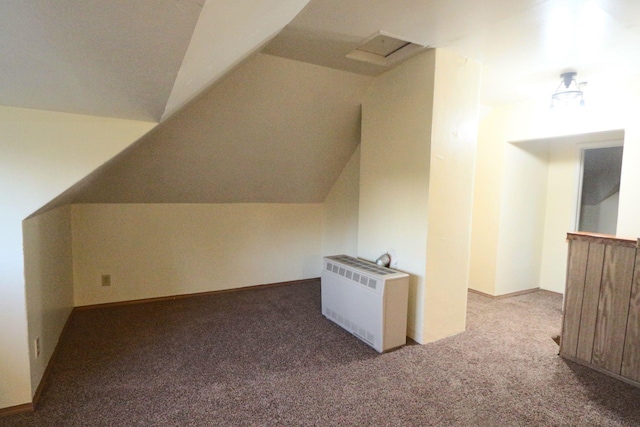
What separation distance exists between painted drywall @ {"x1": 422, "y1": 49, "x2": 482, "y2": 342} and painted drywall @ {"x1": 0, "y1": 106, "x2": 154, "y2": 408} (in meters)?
2.25

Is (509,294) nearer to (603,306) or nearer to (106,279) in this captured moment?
(603,306)

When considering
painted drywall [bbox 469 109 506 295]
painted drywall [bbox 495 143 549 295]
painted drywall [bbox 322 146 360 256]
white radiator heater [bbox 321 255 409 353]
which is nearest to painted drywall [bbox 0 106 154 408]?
white radiator heater [bbox 321 255 409 353]

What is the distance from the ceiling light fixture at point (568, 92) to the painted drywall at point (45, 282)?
161 inches

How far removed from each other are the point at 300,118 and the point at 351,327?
2.05 m

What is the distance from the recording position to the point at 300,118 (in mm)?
3146

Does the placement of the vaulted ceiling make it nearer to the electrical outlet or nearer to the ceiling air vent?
the ceiling air vent

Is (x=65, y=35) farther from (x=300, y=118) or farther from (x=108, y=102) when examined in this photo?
(x=300, y=118)

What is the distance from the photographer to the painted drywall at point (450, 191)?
2.47m

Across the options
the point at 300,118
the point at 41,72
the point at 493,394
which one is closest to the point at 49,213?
the point at 41,72

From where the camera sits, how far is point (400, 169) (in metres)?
2.70

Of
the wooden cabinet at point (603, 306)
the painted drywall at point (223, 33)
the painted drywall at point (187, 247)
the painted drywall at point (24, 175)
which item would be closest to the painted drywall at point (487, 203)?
the wooden cabinet at point (603, 306)

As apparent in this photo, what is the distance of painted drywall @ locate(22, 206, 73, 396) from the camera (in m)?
1.78

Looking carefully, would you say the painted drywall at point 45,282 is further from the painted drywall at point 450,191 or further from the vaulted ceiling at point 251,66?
the painted drywall at point 450,191

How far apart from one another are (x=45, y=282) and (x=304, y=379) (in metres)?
1.85
